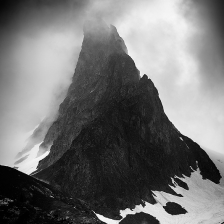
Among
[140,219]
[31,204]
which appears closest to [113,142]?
[140,219]

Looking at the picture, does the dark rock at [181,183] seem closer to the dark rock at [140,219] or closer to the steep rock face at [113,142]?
the steep rock face at [113,142]

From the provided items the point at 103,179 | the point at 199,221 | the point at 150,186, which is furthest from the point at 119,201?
the point at 199,221

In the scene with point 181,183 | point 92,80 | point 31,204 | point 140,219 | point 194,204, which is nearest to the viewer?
point 31,204

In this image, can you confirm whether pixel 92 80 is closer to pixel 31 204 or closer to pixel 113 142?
pixel 113 142

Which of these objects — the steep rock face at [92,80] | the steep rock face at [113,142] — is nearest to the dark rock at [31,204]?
the steep rock face at [113,142]

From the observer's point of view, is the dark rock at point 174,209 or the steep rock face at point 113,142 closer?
the steep rock face at point 113,142

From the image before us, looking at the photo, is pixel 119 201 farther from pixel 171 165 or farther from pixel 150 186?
pixel 171 165
